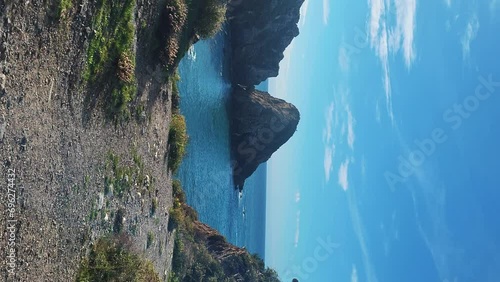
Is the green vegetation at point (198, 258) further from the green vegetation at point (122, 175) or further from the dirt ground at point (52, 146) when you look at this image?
the dirt ground at point (52, 146)

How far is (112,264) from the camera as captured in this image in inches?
487

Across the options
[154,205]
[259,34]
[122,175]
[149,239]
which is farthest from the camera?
[259,34]

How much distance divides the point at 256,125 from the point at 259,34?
8.87m

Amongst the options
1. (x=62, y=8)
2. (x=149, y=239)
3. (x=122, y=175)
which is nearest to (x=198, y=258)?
(x=149, y=239)

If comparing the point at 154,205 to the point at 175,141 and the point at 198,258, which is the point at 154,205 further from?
the point at 198,258

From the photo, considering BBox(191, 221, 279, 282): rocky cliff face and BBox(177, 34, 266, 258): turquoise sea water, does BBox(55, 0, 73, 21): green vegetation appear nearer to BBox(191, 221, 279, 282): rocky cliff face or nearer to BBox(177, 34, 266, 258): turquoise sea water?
BBox(191, 221, 279, 282): rocky cliff face

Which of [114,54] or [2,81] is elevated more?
[114,54]

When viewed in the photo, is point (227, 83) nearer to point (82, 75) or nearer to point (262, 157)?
point (262, 157)

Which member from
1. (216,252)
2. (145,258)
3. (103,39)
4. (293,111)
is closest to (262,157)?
(293,111)

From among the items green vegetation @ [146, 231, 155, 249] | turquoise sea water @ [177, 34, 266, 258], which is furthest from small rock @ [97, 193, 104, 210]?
turquoise sea water @ [177, 34, 266, 258]

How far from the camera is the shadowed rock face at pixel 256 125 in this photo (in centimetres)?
4850

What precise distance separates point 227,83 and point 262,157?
1179 cm

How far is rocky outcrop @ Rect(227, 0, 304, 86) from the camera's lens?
148 ft

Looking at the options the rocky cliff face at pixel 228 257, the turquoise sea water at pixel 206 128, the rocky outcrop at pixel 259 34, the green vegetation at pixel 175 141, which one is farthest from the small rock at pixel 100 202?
the rocky outcrop at pixel 259 34
